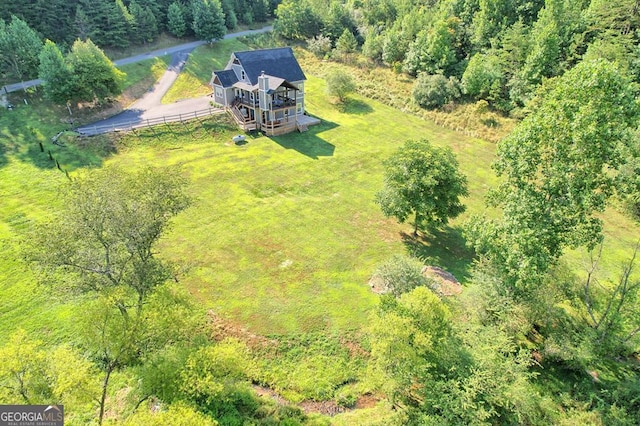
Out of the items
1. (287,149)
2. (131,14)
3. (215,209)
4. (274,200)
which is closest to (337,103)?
(287,149)

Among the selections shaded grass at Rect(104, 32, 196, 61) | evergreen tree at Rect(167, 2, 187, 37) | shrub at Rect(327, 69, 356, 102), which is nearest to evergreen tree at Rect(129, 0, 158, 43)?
shaded grass at Rect(104, 32, 196, 61)

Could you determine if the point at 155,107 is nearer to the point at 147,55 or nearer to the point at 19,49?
the point at 19,49

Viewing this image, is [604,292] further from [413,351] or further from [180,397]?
[180,397]

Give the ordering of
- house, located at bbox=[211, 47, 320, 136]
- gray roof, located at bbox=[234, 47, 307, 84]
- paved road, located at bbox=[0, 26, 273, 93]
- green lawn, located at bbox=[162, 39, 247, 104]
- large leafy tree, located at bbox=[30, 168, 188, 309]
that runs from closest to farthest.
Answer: large leafy tree, located at bbox=[30, 168, 188, 309], house, located at bbox=[211, 47, 320, 136], paved road, located at bbox=[0, 26, 273, 93], gray roof, located at bbox=[234, 47, 307, 84], green lawn, located at bbox=[162, 39, 247, 104]

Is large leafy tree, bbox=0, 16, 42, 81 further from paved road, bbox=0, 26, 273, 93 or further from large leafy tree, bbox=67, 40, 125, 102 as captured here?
large leafy tree, bbox=67, 40, 125, 102

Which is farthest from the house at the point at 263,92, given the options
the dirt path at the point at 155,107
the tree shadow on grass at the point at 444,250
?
the tree shadow on grass at the point at 444,250

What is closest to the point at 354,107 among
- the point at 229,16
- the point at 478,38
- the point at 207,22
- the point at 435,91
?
the point at 435,91
